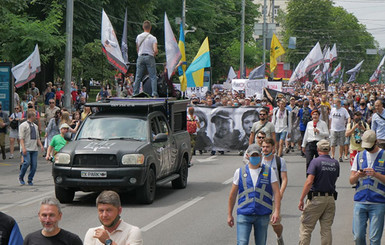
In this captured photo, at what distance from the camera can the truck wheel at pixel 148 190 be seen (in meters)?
14.5

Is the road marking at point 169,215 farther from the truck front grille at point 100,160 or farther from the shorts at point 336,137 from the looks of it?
the shorts at point 336,137

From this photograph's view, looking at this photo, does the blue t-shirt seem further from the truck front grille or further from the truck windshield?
the truck windshield

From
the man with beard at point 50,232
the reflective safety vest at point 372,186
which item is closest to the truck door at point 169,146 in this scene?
the reflective safety vest at point 372,186

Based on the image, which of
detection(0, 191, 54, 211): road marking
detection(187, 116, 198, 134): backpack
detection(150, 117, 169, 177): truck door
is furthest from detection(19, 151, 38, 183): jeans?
detection(187, 116, 198, 134): backpack

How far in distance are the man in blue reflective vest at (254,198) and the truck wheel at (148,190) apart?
19.1ft

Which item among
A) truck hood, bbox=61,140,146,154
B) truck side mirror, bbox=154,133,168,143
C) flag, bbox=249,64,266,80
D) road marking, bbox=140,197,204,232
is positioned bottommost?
road marking, bbox=140,197,204,232

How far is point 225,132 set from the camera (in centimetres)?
2691

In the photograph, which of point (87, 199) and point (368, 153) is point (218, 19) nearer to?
point (87, 199)

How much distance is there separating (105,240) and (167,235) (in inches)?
241

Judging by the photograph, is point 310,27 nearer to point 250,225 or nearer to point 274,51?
point 274,51

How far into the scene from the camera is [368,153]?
9648 millimetres

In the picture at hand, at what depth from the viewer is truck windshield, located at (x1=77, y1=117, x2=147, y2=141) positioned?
596 inches

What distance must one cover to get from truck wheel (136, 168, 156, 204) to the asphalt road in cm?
15

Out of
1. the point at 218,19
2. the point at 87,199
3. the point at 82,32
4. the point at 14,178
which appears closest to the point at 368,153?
the point at 87,199
